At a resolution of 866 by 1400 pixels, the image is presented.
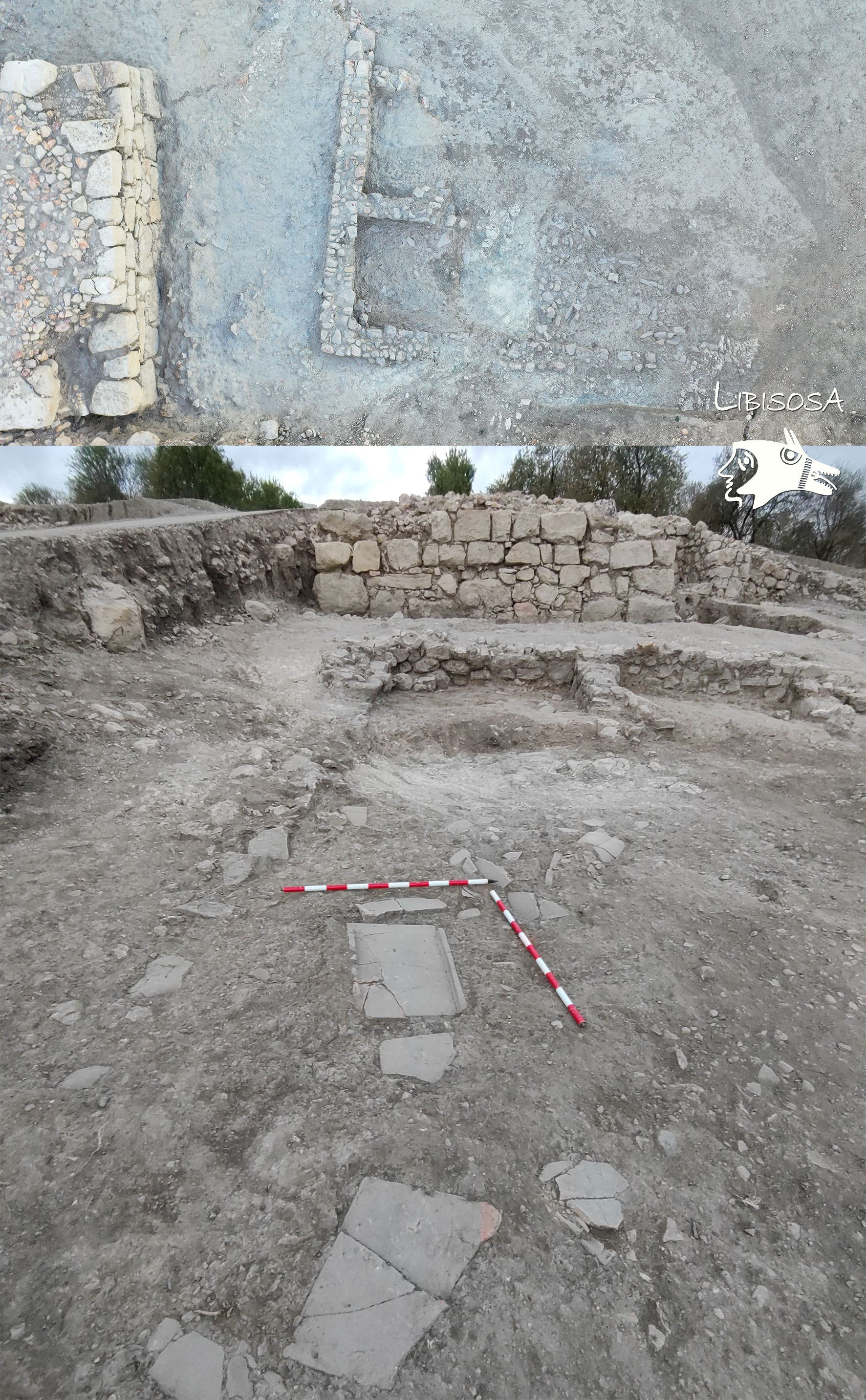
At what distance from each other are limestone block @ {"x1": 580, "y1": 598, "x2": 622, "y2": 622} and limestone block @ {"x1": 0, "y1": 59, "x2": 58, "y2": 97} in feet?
19.4

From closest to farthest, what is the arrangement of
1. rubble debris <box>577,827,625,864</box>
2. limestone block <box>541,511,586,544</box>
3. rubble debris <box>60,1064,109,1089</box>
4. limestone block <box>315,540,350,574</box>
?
rubble debris <box>60,1064,109,1089</box> < rubble debris <box>577,827,625,864</box> < limestone block <box>541,511,586,544</box> < limestone block <box>315,540,350,574</box>

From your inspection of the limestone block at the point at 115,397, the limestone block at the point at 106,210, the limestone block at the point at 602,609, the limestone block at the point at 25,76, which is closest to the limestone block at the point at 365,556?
the limestone block at the point at 602,609

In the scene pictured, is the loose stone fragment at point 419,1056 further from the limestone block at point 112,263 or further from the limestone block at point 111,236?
the limestone block at point 111,236

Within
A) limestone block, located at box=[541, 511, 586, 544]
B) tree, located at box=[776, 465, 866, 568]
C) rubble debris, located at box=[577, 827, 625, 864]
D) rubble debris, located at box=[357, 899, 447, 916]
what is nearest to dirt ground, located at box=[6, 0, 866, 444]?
tree, located at box=[776, 465, 866, 568]

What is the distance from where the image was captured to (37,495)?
463 centimetres

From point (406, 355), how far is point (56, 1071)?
12.4 ft

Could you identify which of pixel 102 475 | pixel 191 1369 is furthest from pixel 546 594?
pixel 191 1369

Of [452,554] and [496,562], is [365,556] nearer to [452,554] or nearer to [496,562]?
[452,554]

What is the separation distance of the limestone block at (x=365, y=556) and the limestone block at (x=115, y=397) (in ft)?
12.7

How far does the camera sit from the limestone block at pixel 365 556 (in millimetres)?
7430

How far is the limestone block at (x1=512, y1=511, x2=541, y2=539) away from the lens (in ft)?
23.8

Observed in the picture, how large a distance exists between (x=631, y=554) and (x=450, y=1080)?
6780 millimetres

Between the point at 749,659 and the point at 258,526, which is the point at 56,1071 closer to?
the point at 749,659

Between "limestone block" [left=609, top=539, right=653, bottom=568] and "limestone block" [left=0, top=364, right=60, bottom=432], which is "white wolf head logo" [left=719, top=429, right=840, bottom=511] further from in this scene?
"limestone block" [left=0, top=364, right=60, bottom=432]
